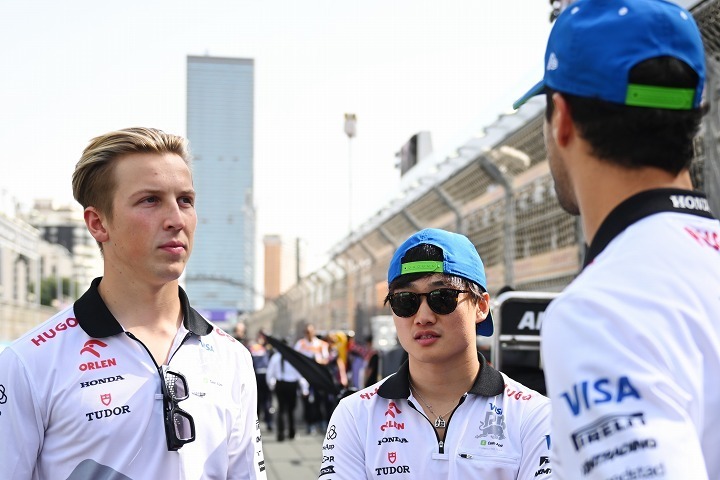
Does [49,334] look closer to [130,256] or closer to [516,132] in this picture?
[130,256]

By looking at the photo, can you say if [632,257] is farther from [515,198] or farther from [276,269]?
[276,269]

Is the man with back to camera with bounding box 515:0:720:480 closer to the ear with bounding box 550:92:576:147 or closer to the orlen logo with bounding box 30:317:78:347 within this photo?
the ear with bounding box 550:92:576:147

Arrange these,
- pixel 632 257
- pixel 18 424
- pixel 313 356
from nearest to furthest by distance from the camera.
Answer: pixel 632 257 → pixel 18 424 → pixel 313 356

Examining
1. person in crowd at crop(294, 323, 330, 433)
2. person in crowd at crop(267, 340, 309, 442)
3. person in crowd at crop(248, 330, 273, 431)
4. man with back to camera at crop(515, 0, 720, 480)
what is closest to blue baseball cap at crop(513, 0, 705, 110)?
man with back to camera at crop(515, 0, 720, 480)

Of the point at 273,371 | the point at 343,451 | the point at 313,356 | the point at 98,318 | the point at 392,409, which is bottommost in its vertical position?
the point at 273,371

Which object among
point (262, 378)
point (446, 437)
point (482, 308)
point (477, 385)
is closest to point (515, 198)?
point (482, 308)

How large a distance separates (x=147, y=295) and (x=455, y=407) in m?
0.95

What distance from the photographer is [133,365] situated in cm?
273

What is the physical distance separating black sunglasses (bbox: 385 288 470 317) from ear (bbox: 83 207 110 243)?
0.91m

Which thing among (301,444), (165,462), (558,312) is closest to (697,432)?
(558,312)

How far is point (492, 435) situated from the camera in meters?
2.79

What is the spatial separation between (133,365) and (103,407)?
0.50 feet

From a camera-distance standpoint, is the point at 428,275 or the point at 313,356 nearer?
the point at 428,275

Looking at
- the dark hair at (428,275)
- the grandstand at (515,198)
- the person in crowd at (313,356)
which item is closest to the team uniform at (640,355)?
the dark hair at (428,275)
